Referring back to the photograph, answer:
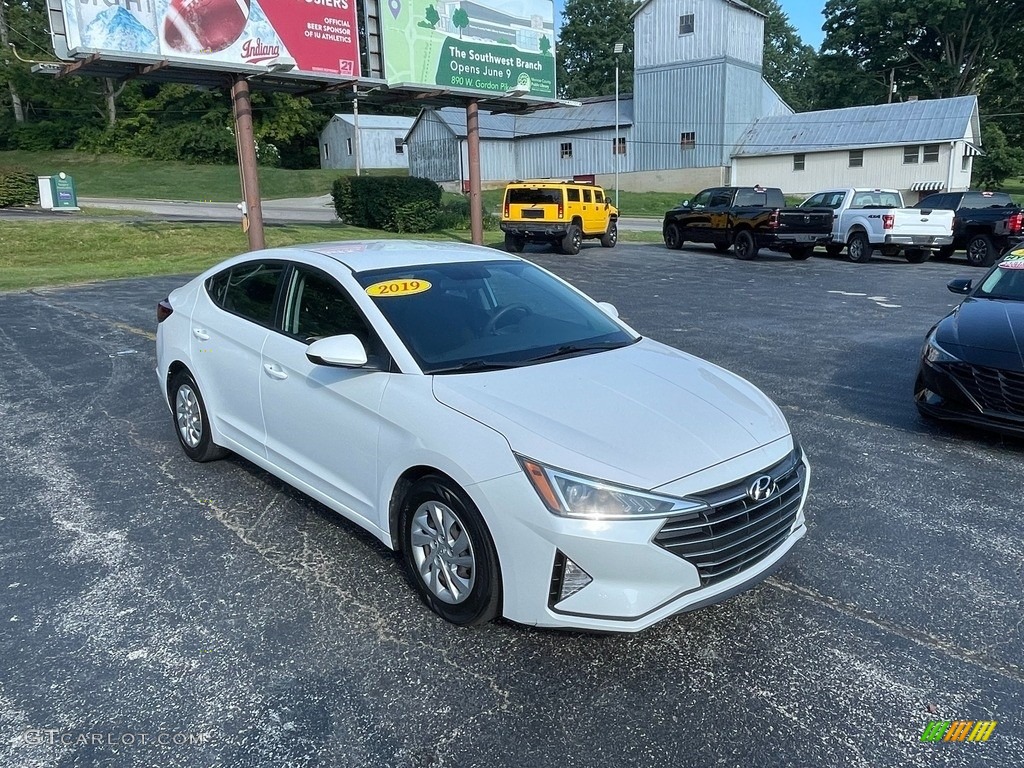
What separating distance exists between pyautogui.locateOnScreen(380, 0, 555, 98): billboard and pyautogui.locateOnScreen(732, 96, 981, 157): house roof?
25.6 m

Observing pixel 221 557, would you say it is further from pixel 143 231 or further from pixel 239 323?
pixel 143 231

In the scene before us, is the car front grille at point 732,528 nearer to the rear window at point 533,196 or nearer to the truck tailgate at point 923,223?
the truck tailgate at point 923,223

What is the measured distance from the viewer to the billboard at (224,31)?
16469 millimetres

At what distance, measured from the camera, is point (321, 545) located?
4242 millimetres

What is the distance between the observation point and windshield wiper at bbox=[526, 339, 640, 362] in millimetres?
3959

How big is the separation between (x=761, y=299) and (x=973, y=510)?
9.55 meters

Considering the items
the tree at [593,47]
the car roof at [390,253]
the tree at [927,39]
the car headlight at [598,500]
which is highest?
the tree at [593,47]

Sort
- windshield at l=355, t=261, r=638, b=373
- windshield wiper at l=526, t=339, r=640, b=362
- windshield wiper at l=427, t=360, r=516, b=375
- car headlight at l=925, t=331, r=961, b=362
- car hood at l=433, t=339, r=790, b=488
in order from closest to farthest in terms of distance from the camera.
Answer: car hood at l=433, t=339, r=790, b=488 → windshield wiper at l=427, t=360, r=516, b=375 → windshield at l=355, t=261, r=638, b=373 → windshield wiper at l=526, t=339, r=640, b=362 → car headlight at l=925, t=331, r=961, b=362

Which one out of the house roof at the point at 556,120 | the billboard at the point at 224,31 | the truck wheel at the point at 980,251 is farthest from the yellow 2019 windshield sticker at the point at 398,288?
the house roof at the point at 556,120

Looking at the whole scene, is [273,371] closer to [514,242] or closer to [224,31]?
[224,31]

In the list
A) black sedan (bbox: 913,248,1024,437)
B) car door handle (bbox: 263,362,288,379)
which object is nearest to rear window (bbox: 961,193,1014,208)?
black sedan (bbox: 913,248,1024,437)

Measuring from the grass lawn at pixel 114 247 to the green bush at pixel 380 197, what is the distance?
1.38m

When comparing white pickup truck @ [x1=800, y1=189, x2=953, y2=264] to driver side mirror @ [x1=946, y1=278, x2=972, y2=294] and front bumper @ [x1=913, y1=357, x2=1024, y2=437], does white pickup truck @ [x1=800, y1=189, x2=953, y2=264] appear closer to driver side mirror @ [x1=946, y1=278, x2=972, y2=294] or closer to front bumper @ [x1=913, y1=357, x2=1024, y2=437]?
driver side mirror @ [x1=946, y1=278, x2=972, y2=294]

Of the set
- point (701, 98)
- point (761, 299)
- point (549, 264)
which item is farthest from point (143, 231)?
point (701, 98)
